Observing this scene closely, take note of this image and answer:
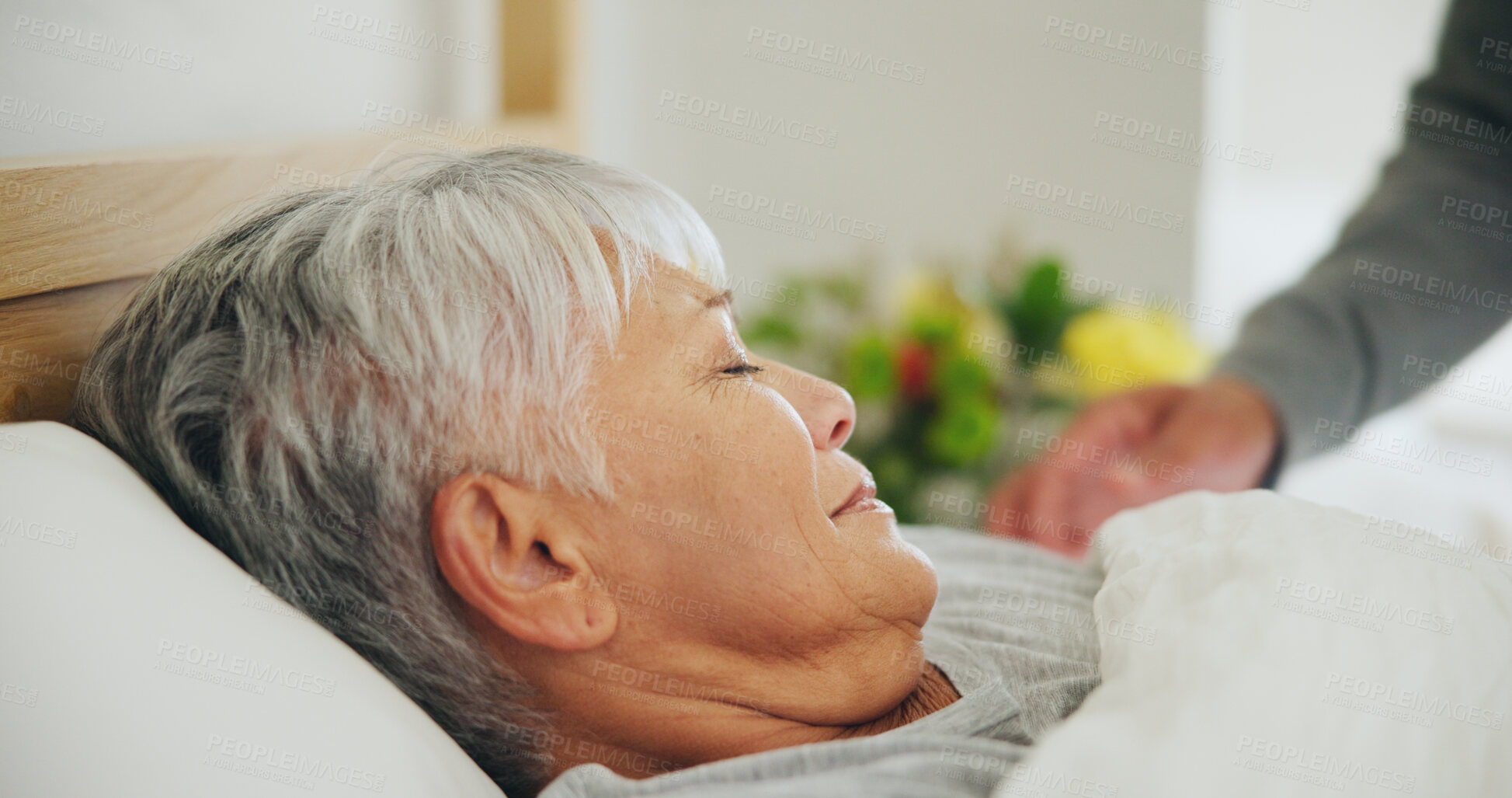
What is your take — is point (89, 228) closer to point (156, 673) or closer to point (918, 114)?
point (156, 673)

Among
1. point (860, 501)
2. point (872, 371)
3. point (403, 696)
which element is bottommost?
point (872, 371)

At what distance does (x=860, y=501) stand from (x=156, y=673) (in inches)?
22.3

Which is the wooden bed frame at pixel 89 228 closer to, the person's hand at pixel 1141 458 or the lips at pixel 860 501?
the lips at pixel 860 501

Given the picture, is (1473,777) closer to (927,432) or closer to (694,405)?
(694,405)

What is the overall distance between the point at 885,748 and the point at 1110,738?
173 millimetres

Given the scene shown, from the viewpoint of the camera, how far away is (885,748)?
753 millimetres

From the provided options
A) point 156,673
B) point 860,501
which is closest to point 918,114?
point 860,501

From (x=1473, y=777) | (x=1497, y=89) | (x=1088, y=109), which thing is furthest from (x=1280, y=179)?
(x=1473, y=777)

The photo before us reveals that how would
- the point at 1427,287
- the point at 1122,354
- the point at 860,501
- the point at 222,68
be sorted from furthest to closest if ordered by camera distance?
the point at 1122,354, the point at 1427,287, the point at 222,68, the point at 860,501

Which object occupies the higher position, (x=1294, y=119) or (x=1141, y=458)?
(x=1294, y=119)

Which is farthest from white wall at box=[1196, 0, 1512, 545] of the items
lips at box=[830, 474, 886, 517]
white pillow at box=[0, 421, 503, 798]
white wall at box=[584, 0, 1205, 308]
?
white pillow at box=[0, 421, 503, 798]

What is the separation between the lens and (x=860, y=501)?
0.89m

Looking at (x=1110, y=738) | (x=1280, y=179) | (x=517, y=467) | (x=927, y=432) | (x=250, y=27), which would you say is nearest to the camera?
(x=1110, y=738)

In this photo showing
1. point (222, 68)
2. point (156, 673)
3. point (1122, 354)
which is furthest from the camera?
point (1122, 354)
